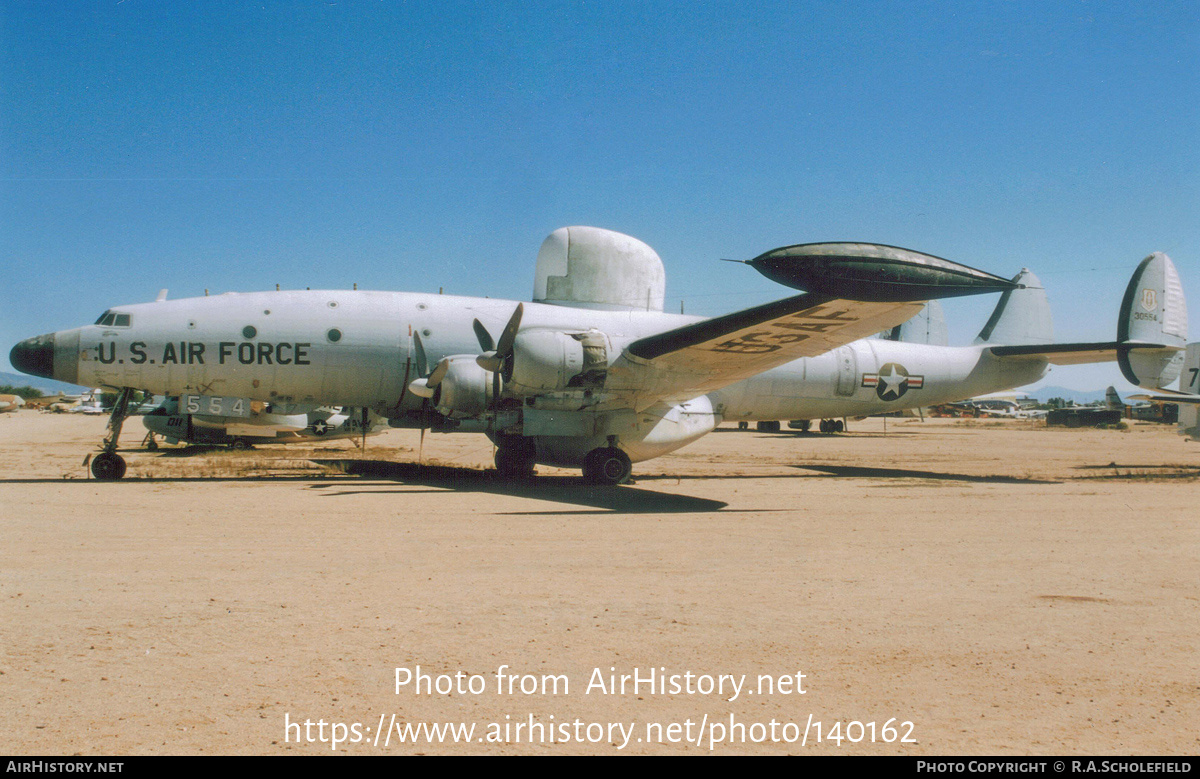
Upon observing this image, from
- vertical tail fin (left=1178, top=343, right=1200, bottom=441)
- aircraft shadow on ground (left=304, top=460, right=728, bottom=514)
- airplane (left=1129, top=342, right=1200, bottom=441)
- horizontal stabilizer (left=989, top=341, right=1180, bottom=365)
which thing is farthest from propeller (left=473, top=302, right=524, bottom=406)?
vertical tail fin (left=1178, top=343, right=1200, bottom=441)

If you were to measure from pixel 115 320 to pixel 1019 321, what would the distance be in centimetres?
1903

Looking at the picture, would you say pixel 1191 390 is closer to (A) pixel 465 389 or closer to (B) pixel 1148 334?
(B) pixel 1148 334

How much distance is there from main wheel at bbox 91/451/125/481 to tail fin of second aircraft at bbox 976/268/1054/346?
59.3 feet

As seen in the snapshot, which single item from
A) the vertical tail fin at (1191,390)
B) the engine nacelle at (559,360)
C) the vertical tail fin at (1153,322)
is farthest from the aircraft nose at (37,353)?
the vertical tail fin at (1191,390)

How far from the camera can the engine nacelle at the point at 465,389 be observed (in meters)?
12.9

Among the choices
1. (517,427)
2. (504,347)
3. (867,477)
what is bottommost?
(867,477)

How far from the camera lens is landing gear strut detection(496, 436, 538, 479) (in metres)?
15.0

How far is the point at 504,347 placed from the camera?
1241 centimetres

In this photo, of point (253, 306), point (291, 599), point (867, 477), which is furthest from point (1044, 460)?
point (291, 599)

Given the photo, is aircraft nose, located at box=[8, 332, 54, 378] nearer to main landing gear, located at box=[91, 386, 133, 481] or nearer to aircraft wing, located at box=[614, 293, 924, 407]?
main landing gear, located at box=[91, 386, 133, 481]

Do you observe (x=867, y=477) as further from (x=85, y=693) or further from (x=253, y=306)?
(x=85, y=693)

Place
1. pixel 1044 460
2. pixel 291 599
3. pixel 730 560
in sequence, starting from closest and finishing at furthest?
pixel 291 599, pixel 730 560, pixel 1044 460

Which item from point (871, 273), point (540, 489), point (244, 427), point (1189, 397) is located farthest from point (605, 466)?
point (1189, 397)
